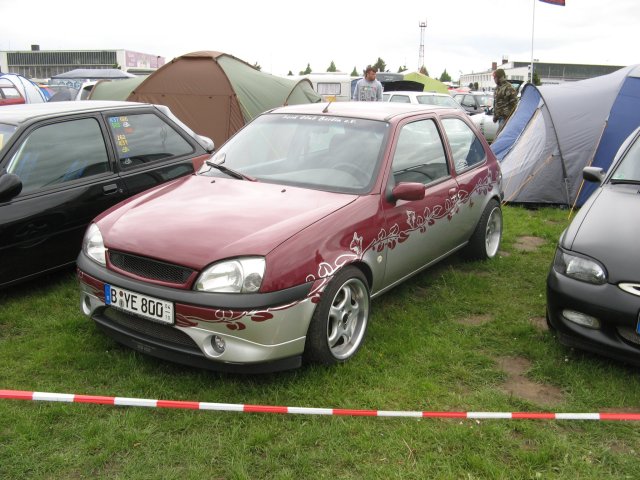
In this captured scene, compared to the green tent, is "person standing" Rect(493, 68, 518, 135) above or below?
below

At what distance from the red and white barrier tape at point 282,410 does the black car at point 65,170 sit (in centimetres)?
163

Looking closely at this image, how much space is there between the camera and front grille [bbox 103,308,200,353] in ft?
10.8

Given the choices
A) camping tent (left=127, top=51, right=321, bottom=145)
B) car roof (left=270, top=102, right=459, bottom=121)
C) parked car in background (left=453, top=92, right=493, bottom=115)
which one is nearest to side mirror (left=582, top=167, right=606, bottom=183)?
car roof (left=270, top=102, right=459, bottom=121)

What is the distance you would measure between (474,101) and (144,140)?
687 inches

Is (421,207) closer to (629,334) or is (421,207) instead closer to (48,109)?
(629,334)

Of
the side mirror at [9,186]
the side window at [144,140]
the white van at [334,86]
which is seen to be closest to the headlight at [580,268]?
the side window at [144,140]

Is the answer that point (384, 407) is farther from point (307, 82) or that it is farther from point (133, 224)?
point (307, 82)

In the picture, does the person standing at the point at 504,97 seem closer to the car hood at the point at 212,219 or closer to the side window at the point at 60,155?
the side window at the point at 60,155

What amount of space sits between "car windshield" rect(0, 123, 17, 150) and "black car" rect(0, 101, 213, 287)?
0.03 ft

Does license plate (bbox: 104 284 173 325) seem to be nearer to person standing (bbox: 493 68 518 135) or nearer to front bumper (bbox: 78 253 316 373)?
front bumper (bbox: 78 253 316 373)

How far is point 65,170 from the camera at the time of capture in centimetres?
489

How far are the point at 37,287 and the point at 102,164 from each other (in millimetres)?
1135

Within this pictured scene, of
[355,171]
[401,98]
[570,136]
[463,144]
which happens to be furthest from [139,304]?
[401,98]

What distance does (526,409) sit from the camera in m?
3.35
